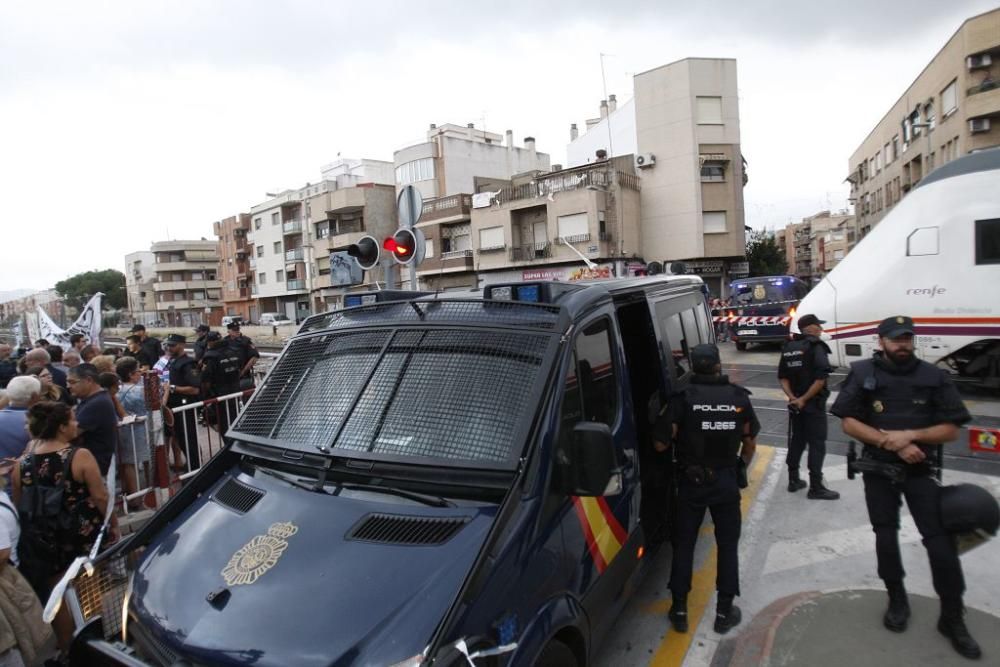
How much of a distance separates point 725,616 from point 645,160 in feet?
103

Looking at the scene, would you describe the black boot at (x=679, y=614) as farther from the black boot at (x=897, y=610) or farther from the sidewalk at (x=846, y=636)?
the black boot at (x=897, y=610)

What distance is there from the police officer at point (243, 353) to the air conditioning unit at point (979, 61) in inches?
1289

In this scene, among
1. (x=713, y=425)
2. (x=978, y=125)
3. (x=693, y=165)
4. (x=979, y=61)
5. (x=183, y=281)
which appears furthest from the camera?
(x=183, y=281)

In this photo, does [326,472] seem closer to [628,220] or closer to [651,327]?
[651,327]

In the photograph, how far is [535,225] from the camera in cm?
3419

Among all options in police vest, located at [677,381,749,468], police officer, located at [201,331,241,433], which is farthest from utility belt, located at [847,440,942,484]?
police officer, located at [201,331,241,433]

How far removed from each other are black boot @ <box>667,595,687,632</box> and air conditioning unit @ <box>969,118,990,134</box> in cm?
3221

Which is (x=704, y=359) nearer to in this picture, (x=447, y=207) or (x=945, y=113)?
(x=945, y=113)

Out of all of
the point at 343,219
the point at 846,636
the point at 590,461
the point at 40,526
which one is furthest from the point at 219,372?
the point at 343,219

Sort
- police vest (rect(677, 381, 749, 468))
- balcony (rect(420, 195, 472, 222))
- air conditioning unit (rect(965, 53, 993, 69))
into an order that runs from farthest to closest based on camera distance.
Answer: balcony (rect(420, 195, 472, 222)) < air conditioning unit (rect(965, 53, 993, 69)) < police vest (rect(677, 381, 749, 468))

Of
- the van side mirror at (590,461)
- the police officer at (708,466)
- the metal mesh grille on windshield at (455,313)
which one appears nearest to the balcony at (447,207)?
the metal mesh grille on windshield at (455,313)

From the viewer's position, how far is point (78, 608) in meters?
2.37

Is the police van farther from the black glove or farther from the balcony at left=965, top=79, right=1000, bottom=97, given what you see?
the balcony at left=965, top=79, right=1000, bottom=97

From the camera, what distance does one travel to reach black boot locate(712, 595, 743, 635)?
3455mm
